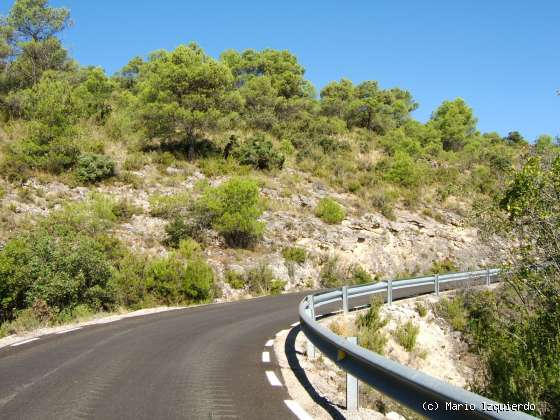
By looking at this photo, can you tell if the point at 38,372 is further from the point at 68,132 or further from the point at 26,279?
the point at 68,132

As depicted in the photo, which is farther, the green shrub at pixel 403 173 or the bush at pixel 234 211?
the green shrub at pixel 403 173

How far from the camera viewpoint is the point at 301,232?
29797 mm

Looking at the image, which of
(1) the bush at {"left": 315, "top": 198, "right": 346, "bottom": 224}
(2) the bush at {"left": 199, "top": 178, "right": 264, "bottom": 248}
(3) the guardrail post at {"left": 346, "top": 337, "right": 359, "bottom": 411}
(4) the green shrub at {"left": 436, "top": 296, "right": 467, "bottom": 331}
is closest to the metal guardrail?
(3) the guardrail post at {"left": 346, "top": 337, "right": 359, "bottom": 411}

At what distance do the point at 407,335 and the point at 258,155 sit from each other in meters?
26.0

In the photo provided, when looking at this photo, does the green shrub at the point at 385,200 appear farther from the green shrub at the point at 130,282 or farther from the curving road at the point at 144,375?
the curving road at the point at 144,375

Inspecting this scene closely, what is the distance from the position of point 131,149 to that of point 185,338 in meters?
28.4

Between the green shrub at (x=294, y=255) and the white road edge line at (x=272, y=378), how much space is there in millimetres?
19150

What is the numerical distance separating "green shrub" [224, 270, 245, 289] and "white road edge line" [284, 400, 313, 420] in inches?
680

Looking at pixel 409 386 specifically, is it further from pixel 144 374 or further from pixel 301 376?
pixel 144 374

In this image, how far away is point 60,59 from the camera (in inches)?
1661

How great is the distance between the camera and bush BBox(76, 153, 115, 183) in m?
29.1

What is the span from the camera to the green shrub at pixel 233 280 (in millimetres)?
22797

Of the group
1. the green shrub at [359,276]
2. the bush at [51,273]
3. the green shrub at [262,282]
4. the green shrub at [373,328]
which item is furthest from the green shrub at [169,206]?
the green shrub at [373,328]

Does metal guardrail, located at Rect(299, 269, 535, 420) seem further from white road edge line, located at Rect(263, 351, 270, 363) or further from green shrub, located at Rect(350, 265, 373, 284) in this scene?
green shrub, located at Rect(350, 265, 373, 284)
